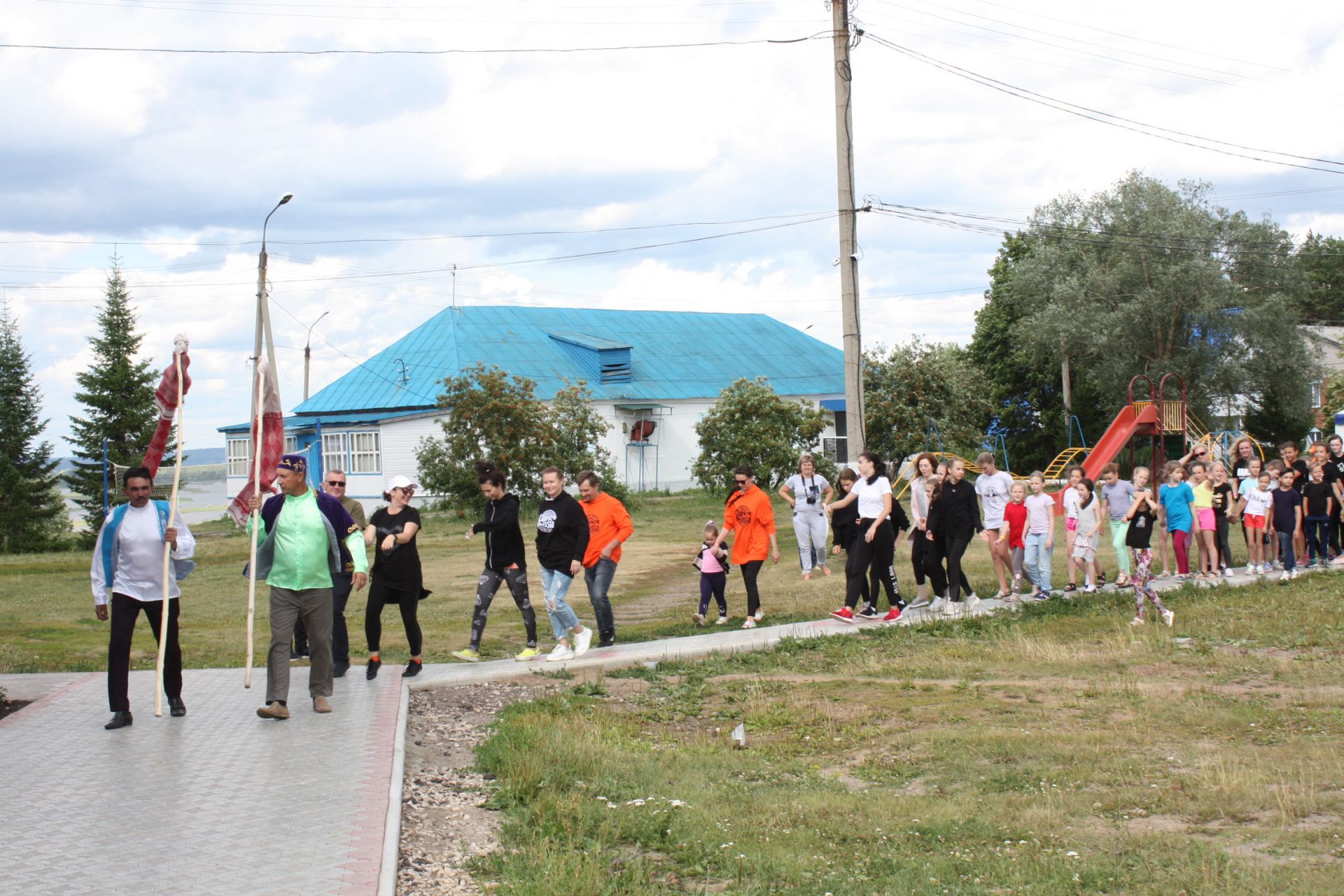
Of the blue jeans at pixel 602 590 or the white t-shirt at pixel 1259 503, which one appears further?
the white t-shirt at pixel 1259 503

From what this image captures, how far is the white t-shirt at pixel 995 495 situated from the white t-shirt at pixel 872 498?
2.22 m

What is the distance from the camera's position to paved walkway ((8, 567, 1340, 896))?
5262 millimetres

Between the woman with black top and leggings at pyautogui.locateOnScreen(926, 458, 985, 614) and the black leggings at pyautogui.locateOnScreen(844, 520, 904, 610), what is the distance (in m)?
0.57

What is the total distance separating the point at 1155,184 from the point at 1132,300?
15.4ft

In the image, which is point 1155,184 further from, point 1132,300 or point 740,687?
point 740,687

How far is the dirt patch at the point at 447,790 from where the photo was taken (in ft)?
18.4

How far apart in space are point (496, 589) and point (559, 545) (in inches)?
27.8

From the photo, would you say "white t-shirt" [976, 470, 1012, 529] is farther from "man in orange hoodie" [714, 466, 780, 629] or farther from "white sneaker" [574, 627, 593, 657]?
"white sneaker" [574, 627, 593, 657]

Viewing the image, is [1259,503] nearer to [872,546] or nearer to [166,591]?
[872,546]

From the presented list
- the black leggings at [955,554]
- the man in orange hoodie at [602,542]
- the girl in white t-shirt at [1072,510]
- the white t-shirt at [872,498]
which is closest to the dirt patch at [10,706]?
the man in orange hoodie at [602,542]

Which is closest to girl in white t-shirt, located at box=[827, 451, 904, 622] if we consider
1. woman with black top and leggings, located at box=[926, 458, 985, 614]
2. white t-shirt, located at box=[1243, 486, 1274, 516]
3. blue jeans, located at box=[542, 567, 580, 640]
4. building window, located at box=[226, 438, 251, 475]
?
woman with black top and leggings, located at box=[926, 458, 985, 614]

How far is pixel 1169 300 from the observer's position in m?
46.3

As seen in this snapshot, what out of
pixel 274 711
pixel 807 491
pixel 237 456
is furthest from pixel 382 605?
pixel 237 456

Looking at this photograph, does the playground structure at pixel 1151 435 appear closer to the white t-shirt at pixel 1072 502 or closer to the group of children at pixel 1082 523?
the group of children at pixel 1082 523
